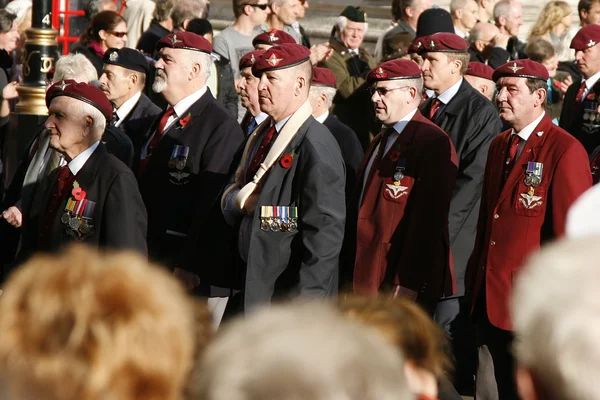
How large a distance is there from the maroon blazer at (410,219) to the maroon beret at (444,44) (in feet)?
4.90

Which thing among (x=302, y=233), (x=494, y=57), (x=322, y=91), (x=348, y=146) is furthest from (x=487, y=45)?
(x=302, y=233)

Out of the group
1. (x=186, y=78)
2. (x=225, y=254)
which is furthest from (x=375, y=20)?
(x=225, y=254)

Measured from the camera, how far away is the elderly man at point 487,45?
11469 millimetres

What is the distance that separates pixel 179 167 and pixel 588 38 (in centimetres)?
426

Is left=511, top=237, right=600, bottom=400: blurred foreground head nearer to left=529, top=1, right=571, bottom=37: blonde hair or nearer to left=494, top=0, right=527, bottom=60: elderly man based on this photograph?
left=494, top=0, right=527, bottom=60: elderly man

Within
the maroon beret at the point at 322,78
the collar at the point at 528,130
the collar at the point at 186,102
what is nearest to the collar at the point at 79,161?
the collar at the point at 186,102

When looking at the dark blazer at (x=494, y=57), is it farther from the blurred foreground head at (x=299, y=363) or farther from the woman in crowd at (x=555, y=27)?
the blurred foreground head at (x=299, y=363)

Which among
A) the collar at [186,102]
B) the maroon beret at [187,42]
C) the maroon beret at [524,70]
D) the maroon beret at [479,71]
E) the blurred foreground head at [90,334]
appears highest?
the blurred foreground head at [90,334]

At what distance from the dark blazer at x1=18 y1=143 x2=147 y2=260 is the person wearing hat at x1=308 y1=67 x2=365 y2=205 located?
7.12 feet

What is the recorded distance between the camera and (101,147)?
6.21m

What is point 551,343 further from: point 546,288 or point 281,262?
point 281,262

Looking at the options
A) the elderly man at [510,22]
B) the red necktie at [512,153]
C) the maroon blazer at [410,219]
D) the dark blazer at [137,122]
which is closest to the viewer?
the red necktie at [512,153]

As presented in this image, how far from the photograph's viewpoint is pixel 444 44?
27.7ft

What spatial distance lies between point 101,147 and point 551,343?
448 cm
